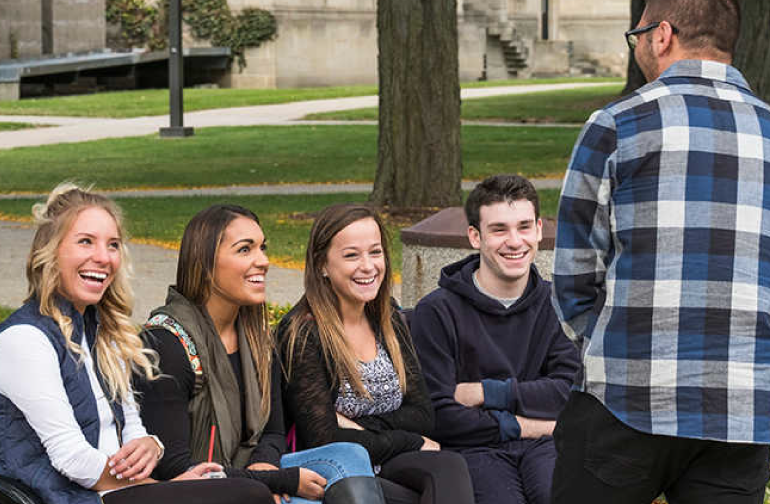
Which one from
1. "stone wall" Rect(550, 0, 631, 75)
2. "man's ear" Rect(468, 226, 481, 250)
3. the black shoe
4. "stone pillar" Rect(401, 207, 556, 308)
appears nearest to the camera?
the black shoe

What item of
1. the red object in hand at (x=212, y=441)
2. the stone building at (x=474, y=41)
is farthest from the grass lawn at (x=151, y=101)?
the red object in hand at (x=212, y=441)

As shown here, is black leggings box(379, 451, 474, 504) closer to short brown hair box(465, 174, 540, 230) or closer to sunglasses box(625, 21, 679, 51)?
short brown hair box(465, 174, 540, 230)

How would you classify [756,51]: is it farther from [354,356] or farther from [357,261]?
[354,356]

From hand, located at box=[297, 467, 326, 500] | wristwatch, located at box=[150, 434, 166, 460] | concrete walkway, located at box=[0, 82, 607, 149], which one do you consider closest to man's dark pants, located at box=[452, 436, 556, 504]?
hand, located at box=[297, 467, 326, 500]

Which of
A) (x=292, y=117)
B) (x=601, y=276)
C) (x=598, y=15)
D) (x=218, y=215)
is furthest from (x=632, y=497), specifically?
(x=598, y=15)

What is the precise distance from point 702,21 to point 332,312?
5.81 ft

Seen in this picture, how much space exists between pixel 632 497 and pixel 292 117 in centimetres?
2336

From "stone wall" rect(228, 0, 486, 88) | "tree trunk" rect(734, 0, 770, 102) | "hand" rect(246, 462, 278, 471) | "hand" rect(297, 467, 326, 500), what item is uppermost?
"stone wall" rect(228, 0, 486, 88)

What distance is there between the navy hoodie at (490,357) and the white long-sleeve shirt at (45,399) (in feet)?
4.34

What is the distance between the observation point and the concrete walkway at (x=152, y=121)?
21.4 meters

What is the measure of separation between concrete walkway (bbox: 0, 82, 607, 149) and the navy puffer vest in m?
17.1

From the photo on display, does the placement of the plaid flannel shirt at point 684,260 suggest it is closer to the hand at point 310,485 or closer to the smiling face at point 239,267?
the hand at point 310,485

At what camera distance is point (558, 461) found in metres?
2.97

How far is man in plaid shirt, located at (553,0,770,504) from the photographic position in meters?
2.72
